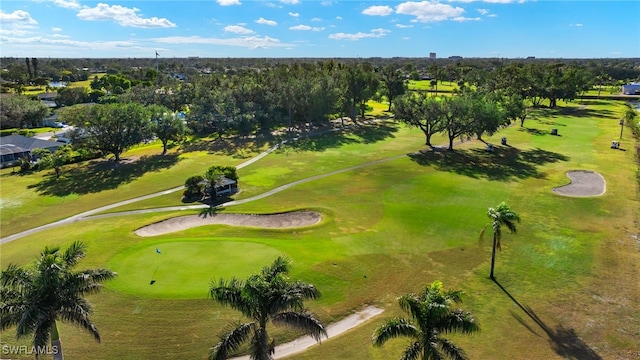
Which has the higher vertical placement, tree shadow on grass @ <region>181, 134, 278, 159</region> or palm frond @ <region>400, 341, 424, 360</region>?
palm frond @ <region>400, 341, 424, 360</region>

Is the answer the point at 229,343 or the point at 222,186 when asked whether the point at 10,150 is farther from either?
the point at 229,343

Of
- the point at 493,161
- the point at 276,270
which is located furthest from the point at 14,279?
the point at 493,161

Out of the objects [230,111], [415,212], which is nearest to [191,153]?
[230,111]

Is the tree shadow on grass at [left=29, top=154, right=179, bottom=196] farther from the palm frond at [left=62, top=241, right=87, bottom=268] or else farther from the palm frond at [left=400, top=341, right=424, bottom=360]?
the palm frond at [left=400, top=341, right=424, bottom=360]

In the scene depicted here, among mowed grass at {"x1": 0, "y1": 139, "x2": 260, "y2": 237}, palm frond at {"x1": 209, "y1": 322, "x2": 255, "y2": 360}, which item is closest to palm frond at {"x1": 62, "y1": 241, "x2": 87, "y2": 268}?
palm frond at {"x1": 209, "y1": 322, "x2": 255, "y2": 360}

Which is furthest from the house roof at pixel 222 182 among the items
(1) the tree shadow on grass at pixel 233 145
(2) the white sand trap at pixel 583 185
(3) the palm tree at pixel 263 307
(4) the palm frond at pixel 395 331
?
(2) the white sand trap at pixel 583 185

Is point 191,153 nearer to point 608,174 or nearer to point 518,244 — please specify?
point 518,244
